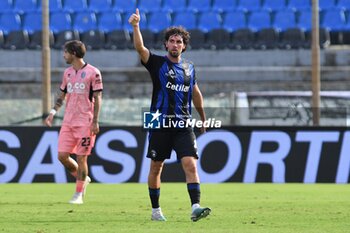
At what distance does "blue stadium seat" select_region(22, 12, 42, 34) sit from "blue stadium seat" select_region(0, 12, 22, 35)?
0.53ft

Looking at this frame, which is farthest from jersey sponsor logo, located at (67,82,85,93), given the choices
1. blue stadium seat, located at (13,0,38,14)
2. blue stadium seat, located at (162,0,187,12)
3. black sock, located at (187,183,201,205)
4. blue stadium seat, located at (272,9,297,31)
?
blue stadium seat, located at (13,0,38,14)

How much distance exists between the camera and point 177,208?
41.8 feet

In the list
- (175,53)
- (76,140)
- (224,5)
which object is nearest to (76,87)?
(76,140)

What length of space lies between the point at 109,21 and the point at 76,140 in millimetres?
13911

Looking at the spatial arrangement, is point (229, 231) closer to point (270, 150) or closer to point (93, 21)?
point (270, 150)

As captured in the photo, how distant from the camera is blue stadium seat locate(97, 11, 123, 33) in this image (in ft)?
89.4

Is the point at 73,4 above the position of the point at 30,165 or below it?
above

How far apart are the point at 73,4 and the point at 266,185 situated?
37.5 feet

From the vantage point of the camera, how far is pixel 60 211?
40.1 ft

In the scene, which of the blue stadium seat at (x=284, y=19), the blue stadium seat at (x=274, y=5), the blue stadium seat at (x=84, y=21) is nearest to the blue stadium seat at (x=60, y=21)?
the blue stadium seat at (x=84, y=21)

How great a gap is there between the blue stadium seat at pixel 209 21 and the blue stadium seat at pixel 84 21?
275cm

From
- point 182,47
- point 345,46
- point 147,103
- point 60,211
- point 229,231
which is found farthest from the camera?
point 345,46

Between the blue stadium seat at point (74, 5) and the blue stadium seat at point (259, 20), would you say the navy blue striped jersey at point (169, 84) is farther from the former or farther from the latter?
the blue stadium seat at point (74, 5)

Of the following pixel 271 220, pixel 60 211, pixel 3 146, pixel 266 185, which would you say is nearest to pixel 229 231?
pixel 271 220
